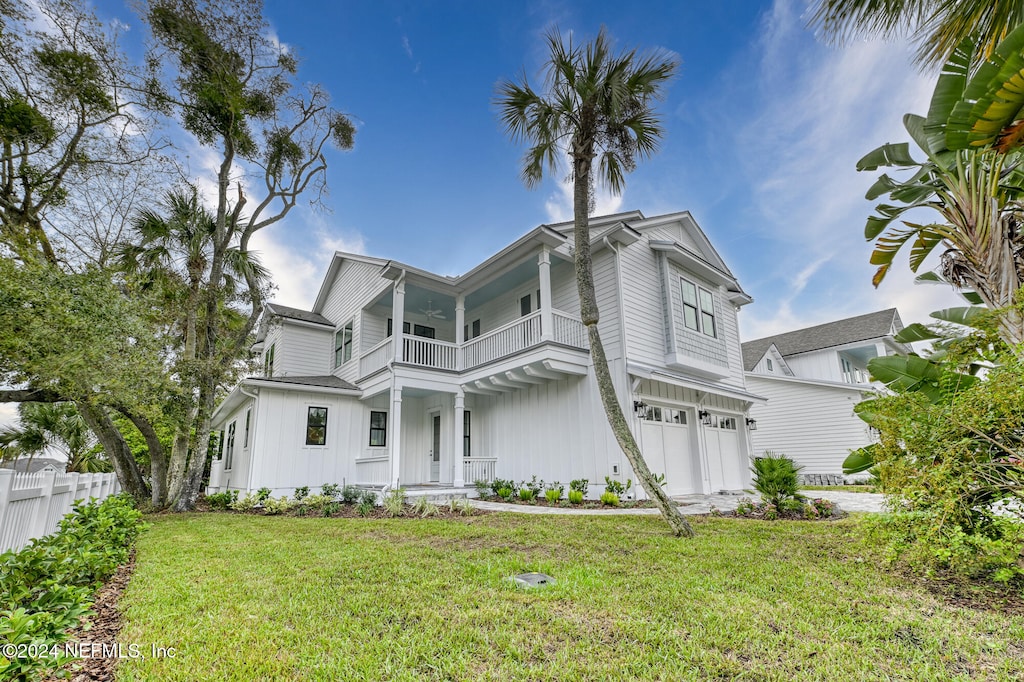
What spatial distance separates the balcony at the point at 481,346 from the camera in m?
12.1

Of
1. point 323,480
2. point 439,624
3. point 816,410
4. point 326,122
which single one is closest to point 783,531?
point 439,624

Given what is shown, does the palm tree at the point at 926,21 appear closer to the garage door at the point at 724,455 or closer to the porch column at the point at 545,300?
the porch column at the point at 545,300

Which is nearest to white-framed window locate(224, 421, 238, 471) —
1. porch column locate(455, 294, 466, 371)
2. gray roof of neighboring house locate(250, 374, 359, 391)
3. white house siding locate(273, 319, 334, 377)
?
white house siding locate(273, 319, 334, 377)

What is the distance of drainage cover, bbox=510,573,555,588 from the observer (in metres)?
4.31

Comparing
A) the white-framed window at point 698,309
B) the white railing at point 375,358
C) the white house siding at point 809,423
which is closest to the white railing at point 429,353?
the white railing at point 375,358

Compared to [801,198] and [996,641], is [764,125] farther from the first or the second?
[996,641]

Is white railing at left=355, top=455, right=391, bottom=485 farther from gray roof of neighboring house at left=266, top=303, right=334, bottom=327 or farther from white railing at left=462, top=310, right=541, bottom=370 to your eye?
gray roof of neighboring house at left=266, top=303, right=334, bottom=327

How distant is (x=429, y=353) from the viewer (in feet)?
44.4

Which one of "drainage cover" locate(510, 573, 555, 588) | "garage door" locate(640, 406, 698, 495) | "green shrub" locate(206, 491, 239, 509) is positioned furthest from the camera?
"green shrub" locate(206, 491, 239, 509)

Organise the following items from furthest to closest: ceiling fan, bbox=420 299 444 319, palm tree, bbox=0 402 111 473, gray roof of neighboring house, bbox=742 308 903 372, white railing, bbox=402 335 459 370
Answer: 1. palm tree, bbox=0 402 111 473
2. gray roof of neighboring house, bbox=742 308 903 372
3. ceiling fan, bbox=420 299 444 319
4. white railing, bbox=402 335 459 370

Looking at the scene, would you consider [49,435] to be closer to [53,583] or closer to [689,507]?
[53,583]

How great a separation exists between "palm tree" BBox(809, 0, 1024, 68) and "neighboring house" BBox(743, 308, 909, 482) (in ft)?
49.7

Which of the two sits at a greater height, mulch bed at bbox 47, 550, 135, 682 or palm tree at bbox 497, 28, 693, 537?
palm tree at bbox 497, 28, 693, 537

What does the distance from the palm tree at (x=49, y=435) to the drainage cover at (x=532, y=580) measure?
26293 millimetres
